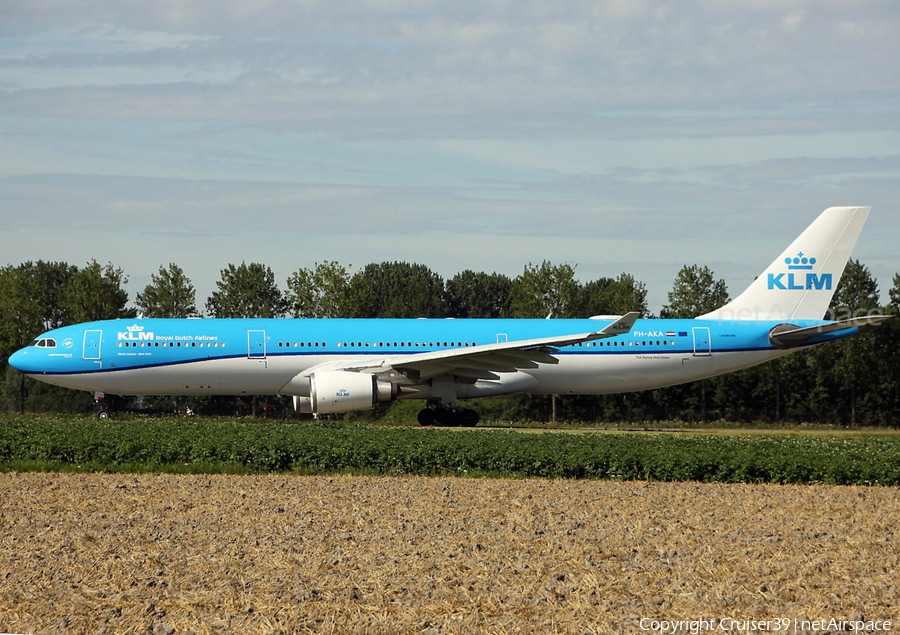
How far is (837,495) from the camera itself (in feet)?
53.5

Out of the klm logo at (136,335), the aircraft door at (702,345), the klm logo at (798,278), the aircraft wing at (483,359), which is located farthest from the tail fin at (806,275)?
the klm logo at (136,335)

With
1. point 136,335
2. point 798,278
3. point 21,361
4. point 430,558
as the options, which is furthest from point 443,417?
point 430,558

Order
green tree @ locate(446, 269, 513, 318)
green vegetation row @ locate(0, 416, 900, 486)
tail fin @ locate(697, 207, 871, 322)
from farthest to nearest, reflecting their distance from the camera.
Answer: green tree @ locate(446, 269, 513, 318) < tail fin @ locate(697, 207, 871, 322) < green vegetation row @ locate(0, 416, 900, 486)

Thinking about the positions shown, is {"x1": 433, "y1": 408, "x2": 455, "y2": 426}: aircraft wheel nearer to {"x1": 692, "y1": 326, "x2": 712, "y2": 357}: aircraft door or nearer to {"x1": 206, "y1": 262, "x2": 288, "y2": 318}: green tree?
{"x1": 692, "y1": 326, "x2": 712, "y2": 357}: aircraft door

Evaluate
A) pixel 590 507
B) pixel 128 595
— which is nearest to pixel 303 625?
pixel 128 595

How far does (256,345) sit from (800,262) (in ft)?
61.8

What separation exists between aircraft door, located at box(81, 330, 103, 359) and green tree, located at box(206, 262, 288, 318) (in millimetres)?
27835

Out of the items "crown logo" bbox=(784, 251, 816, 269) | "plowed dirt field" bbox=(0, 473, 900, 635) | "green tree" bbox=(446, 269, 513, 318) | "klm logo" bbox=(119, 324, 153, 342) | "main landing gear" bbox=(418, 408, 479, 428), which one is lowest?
"plowed dirt field" bbox=(0, 473, 900, 635)

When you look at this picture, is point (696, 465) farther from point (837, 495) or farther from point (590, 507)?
point (590, 507)

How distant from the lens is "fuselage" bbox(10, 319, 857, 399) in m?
29.1

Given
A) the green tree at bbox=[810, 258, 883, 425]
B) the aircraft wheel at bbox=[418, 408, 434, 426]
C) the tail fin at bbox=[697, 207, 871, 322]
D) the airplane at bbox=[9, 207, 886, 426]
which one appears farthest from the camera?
the green tree at bbox=[810, 258, 883, 425]

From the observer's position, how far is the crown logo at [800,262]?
32.9m

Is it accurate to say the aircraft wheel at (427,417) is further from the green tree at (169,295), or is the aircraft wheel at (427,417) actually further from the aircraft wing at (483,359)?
the green tree at (169,295)

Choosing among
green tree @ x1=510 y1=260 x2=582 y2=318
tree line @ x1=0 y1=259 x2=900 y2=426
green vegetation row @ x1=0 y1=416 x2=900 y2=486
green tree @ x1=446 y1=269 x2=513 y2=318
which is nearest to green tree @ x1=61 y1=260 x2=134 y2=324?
tree line @ x1=0 y1=259 x2=900 y2=426
